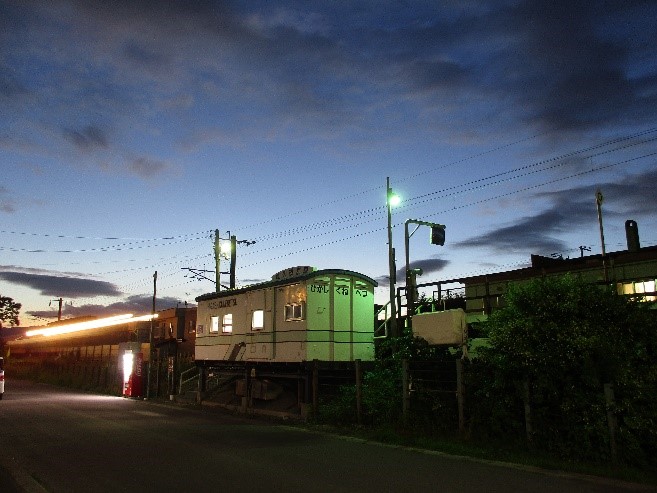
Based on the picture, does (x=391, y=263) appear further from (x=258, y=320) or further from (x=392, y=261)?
(x=258, y=320)

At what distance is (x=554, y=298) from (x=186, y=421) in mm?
12673

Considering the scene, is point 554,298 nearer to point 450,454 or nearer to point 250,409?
point 450,454

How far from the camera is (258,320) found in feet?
76.1

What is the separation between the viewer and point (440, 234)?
25.6m

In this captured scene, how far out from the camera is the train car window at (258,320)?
22.9m

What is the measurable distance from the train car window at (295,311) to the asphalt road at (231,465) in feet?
15.5

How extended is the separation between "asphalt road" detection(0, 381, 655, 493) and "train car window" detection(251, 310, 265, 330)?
613cm

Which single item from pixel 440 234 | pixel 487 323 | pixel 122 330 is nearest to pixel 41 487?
pixel 487 323

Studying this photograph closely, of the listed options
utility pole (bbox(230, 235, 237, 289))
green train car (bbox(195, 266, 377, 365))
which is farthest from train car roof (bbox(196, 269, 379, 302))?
utility pole (bbox(230, 235, 237, 289))

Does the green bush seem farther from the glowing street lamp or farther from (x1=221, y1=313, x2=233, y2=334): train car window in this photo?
(x1=221, y1=313, x2=233, y2=334): train car window

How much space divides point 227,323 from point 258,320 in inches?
111

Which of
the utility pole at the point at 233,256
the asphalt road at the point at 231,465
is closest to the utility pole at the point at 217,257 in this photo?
the utility pole at the point at 233,256

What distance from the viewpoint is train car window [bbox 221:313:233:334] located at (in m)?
25.1

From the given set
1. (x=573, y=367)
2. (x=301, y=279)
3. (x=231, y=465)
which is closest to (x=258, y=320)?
(x=301, y=279)
